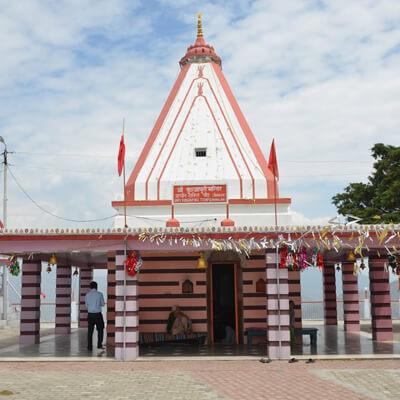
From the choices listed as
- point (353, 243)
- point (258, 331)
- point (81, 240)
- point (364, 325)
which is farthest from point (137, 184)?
point (364, 325)

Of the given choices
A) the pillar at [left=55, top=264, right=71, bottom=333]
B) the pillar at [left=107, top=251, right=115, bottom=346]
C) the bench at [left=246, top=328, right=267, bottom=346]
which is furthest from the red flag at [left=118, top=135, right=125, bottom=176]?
the pillar at [left=55, top=264, right=71, bottom=333]

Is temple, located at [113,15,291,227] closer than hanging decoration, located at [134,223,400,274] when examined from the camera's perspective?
No

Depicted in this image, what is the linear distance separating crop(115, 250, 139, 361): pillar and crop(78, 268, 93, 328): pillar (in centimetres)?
1106

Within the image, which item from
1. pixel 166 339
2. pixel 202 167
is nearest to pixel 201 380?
pixel 166 339

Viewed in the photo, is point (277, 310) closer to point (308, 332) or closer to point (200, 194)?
point (308, 332)

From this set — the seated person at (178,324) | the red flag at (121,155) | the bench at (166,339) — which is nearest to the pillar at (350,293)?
the bench at (166,339)

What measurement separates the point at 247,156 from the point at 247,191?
5.59 ft

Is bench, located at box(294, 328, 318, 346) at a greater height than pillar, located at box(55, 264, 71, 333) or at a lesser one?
lesser

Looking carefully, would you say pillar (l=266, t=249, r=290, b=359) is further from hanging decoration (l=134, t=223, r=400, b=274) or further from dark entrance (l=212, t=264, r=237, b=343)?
dark entrance (l=212, t=264, r=237, b=343)

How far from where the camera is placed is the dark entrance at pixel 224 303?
16172 mm

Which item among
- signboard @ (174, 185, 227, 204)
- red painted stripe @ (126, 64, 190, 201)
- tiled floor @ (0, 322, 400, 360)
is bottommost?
tiled floor @ (0, 322, 400, 360)

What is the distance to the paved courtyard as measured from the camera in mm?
8867

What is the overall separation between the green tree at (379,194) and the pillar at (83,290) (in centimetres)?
1248

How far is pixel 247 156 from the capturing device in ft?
62.3
